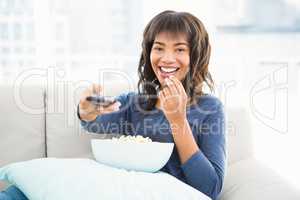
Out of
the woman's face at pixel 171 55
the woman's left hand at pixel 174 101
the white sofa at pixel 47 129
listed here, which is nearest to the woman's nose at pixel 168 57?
the woman's face at pixel 171 55

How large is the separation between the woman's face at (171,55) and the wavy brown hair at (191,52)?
0.06 ft

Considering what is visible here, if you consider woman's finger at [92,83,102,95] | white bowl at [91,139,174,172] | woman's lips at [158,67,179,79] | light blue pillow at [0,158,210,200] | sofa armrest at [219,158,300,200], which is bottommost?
sofa armrest at [219,158,300,200]

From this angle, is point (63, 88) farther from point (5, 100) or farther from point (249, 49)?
point (249, 49)

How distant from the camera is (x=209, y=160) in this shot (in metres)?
1.43

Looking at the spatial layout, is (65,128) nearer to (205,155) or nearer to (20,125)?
(20,125)

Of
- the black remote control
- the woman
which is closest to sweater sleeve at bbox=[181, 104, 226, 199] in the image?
the woman

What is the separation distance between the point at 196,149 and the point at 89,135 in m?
0.45

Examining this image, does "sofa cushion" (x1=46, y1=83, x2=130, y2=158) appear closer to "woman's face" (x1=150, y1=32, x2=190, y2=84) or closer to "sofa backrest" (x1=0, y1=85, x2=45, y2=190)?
"sofa backrest" (x1=0, y1=85, x2=45, y2=190)

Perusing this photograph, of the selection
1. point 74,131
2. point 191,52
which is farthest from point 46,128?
point 191,52

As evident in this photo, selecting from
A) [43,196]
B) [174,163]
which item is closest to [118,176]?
[43,196]

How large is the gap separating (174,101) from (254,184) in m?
0.35

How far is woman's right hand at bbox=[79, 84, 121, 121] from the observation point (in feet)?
5.02

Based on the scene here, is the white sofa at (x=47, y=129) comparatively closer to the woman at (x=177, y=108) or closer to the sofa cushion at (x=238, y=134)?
the sofa cushion at (x=238, y=134)

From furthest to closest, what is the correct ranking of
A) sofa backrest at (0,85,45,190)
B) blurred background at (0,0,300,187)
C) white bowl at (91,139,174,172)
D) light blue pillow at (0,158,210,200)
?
1. blurred background at (0,0,300,187)
2. sofa backrest at (0,85,45,190)
3. white bowl at (91,139,174,172)
4. light blue pillow at (0,158,210,200)
